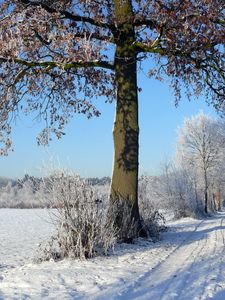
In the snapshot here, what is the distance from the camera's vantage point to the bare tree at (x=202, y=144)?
46.1 metres

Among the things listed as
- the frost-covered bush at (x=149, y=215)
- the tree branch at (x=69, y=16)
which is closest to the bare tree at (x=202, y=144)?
the frost-covered bush at (x=149, y=215)

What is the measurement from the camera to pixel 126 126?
37.3 ft

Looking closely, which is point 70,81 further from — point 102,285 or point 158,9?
point 102,285

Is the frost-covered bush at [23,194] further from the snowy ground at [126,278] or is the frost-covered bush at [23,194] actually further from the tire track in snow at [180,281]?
the tire track in snow at [180,281]

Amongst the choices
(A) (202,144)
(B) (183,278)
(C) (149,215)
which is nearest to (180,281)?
(B) (183,278)

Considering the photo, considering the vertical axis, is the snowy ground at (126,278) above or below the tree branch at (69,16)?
below

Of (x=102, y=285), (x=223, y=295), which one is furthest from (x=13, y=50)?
(x=223, y=295)

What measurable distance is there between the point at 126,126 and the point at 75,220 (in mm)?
3828

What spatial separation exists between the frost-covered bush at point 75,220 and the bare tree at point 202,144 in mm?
37866

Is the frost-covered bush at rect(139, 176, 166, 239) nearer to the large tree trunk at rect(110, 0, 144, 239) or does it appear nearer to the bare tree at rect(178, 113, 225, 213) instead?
the large tree trunk at rect(110, 0, 144, 239)

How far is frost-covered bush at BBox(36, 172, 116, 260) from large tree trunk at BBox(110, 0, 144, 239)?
2.14 meters

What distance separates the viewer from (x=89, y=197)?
28.5 ft

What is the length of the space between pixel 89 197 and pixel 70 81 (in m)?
5.49

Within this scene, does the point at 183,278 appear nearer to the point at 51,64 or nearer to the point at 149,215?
the point at 149,215
